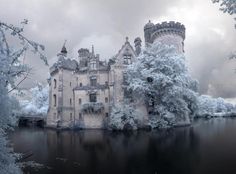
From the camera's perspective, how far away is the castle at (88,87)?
45188mm

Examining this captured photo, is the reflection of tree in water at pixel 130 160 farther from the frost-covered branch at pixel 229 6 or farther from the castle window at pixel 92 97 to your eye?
the castle window at pixel 92 97

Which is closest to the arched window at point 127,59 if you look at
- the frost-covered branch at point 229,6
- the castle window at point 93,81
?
the castle window at point 93,81

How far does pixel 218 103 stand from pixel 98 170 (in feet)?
390

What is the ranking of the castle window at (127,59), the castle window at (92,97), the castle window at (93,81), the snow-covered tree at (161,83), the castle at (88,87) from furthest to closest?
the castle window at (93,81) → the castle window at (92,97) → the castle window at (127,59) → the castle at (88,87) → the snow-covered tree at (161,83)

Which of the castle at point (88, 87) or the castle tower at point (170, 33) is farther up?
the castle tower at point (170, 33)

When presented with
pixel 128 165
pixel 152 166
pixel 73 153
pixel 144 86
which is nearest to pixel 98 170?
pixel 128 165


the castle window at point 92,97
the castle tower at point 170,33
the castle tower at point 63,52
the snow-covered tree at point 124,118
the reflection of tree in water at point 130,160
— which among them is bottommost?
the reflection of tree in water at point 130,160

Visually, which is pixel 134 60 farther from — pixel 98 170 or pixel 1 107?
pixel 1 107

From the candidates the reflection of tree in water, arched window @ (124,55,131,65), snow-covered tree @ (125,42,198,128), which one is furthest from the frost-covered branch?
arched window @ (124,55,131,65)

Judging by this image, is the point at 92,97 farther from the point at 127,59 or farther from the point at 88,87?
the point at 127,59

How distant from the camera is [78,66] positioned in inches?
2004

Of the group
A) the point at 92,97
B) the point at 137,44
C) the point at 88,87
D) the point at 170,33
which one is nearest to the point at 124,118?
the point at 92,97

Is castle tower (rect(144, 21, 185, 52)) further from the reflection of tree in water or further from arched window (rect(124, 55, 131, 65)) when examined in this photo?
the reflection of tree in water

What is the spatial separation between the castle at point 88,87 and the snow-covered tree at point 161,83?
9.73ft
